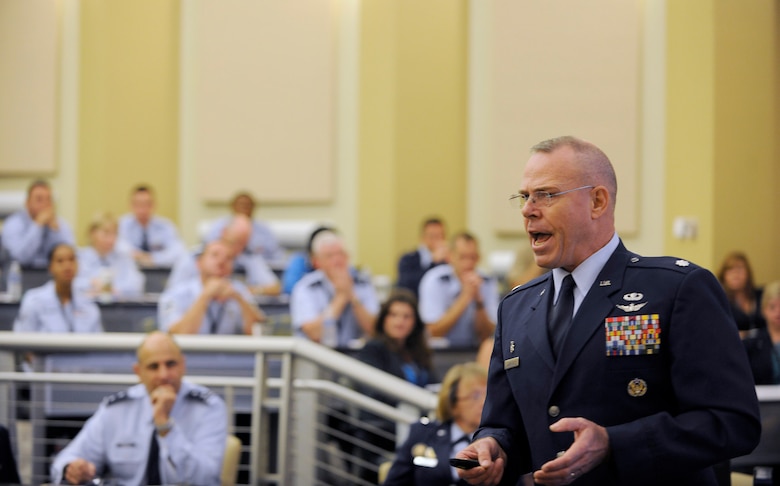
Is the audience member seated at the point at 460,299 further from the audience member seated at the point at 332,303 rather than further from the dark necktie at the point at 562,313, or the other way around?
the dark necktie at the point at 562,313

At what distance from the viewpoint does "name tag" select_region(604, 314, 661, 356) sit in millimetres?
2441

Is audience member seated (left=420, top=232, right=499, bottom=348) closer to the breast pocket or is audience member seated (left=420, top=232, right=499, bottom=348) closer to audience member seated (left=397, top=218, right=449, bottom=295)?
audience member seated (left=397, top=218, right=449, bottom=295)

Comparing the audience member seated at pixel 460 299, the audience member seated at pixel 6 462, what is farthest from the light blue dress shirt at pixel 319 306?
the audience member seated at pixel 6 462

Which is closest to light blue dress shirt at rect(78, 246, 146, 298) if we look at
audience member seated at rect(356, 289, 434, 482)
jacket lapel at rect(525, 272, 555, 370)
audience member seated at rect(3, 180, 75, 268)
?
audience member seated at rect(3, 180, 75, 268)

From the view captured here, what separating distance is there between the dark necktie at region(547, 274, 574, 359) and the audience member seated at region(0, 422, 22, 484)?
2.85 metres

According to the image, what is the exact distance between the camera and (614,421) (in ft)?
8.00

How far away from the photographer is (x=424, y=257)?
1053cm

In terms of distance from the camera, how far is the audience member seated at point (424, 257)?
9969 millimetres

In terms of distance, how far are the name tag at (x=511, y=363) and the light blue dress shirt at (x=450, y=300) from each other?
6.22 m

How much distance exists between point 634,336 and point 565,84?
30.9ft

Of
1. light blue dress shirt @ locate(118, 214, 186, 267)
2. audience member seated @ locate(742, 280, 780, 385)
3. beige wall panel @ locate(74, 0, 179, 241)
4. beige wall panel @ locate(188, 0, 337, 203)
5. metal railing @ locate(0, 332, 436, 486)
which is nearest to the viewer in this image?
metal railing @ locate(0, 332, 436, 486)

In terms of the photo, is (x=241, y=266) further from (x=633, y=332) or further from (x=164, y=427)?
(x=633, y=332)

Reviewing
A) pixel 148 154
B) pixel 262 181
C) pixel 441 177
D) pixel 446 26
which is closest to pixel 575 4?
pixel 446 26

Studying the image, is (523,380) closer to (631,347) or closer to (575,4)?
(631,347)
